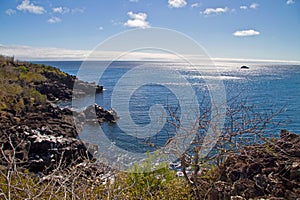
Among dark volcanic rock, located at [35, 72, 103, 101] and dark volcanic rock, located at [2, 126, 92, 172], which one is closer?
dark volcanic rock, located at [2, 126, 92, 172]

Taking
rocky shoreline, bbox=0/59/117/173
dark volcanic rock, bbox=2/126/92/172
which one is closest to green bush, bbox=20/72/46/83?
rocky shoreline, bbox=0/59/117/173

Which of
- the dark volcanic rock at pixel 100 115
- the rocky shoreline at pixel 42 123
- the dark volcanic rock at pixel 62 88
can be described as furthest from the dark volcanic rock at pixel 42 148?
the dark volcanic rock at pixel 62 88

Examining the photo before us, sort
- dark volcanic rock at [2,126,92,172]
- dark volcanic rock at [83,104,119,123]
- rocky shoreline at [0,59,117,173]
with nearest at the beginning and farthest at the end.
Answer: rocky shoreline at [0,59,117,173] → dark volcanic rock at [2,126,92,172] → dark volcanic rock at [83,104,119,123]

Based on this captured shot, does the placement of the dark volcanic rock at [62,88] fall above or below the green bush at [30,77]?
below

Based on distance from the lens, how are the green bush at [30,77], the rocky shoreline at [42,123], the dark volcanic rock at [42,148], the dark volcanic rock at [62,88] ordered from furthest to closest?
the green bush at [30,77] → the dark volcanic rock at [62,88] → the dark volcanic rock at [42,148] → the rocky shoreline at [42,123]

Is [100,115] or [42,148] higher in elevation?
[100,115]

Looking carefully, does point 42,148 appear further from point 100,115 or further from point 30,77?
point 30,77

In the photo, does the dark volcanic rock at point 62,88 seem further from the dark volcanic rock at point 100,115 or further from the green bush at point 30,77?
the dark volcanic rock at point 100,115

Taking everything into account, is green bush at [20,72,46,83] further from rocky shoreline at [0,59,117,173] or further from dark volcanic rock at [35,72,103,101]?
dark volcanic rock at [35,72,103,101]

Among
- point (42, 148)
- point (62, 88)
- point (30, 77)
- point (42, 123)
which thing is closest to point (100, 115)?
point (42, 123)

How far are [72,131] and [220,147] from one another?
10.9m

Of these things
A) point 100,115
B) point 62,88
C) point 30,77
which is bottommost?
point 100,115

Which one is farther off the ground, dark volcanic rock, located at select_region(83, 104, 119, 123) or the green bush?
the green bush

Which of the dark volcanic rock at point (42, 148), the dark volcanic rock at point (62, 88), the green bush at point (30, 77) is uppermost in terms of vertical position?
the green bush at point (30, 77)
